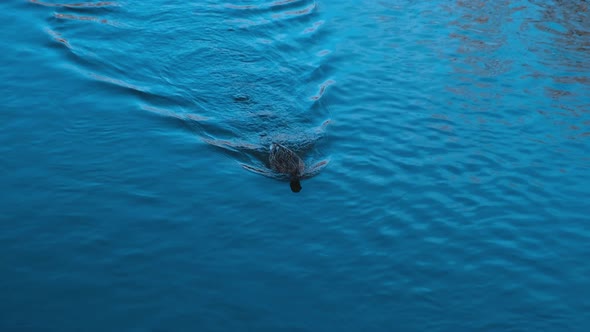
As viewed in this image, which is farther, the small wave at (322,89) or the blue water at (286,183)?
the small wave at (322,89)

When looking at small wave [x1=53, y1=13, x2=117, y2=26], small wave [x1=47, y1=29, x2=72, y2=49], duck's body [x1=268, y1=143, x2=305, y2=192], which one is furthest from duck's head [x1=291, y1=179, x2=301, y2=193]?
small wave [x1=53, y1=13, x2=117, y2=26]

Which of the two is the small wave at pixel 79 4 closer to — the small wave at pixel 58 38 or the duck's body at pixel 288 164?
the small wave at pixel 58 38

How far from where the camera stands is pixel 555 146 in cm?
1035

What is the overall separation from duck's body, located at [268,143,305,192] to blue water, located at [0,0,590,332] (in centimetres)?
16

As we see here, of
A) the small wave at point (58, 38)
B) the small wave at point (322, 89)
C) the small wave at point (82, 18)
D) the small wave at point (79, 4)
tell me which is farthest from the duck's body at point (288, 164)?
the small wave at point (79, 4)

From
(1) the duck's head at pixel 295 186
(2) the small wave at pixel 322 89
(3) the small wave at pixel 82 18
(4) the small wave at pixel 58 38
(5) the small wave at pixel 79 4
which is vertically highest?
(5) the small wave at pixel 79 4

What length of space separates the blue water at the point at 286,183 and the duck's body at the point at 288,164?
16 cm

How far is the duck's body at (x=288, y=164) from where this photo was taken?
30.2 ft

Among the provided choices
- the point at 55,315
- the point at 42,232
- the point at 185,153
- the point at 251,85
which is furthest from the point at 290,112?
the point at 55,315

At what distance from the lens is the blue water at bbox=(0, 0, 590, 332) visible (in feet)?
22.7

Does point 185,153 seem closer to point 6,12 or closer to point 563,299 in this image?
point 563,299

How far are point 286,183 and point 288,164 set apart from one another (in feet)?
0.91

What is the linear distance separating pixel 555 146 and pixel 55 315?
7.29 meters

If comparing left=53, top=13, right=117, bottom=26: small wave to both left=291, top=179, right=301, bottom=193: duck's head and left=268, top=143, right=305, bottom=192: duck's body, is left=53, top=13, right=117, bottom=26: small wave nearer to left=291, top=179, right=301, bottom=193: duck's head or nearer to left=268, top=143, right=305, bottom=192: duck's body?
left=268, top=143, right=305, bottom=192: duck's body
